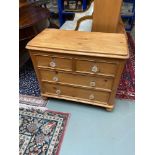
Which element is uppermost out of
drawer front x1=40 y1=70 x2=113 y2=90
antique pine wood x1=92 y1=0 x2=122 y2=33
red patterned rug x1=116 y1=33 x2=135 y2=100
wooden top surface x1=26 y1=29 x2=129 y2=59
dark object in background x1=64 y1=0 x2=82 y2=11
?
dark object in background x1=64 y1=0 x2=82 y2=11

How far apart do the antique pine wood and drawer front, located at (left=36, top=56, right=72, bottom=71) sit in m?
0.51

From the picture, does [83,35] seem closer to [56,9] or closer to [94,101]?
[94,101]

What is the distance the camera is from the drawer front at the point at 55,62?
1312mm

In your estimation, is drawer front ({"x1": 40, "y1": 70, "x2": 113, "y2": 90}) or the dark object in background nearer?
drawer front ({"x1": 40, "y1": 70, "x2": 113, "y2": 90})

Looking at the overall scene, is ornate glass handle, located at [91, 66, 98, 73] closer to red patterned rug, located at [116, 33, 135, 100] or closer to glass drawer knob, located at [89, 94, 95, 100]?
glass drawer knob, located at [89, 94, 95, 100]

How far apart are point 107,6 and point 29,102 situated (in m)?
1.22

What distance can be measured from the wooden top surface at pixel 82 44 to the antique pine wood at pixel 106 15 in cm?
14

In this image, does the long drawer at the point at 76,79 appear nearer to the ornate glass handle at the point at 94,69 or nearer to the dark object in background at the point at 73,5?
the ornate glass handle at the point at 94,69

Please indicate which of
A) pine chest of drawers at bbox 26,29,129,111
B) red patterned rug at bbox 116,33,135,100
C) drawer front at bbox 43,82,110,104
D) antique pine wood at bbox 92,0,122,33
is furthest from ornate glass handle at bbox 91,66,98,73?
red patterned rug at bbox 116,33,135,100

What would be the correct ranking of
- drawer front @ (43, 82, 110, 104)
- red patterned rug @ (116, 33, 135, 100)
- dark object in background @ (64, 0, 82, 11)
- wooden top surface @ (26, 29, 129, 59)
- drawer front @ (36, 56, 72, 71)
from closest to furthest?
wooden top surface @ (26, 29, 129, 59) → drawer front @ (36, 56, 72, 71) → drawer front @ (43, 82, 110, 104) → red patterned rug @ (116, 33, 135, 100) → dark object in background @ (64, 0, 82, 11)

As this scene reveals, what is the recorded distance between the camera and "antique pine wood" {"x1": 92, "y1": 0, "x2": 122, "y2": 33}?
1361 millimetres

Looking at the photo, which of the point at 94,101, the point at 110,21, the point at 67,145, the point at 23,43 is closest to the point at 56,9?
the point at 23,43

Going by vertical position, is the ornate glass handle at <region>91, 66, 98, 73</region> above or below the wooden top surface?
below

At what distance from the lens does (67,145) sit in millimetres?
1314
